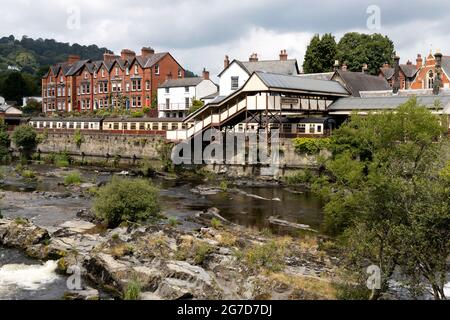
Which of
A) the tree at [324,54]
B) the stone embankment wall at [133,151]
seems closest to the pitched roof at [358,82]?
the tree at [324,54]

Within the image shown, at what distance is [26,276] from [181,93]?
56.6 metres

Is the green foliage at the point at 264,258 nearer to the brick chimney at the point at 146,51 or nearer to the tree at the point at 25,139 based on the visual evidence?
the tree at the point at 25,139

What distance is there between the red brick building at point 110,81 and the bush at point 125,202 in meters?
49.8

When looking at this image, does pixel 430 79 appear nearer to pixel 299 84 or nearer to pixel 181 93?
pixel 299 84

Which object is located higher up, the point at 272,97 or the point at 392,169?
the point at 272,97

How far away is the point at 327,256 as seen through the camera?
83.2 feet

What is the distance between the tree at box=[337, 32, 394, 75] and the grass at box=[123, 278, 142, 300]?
75.2 meters

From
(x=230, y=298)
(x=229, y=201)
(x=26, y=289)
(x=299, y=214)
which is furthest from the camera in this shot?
(x=229, y=201)

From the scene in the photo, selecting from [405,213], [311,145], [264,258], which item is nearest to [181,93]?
[311,145]

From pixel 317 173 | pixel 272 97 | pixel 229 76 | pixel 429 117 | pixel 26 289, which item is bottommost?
pixel 26 289

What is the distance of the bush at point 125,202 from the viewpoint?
96.7ft

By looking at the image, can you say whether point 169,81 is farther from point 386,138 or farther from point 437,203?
point 437,203

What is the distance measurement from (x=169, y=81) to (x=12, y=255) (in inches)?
2224
